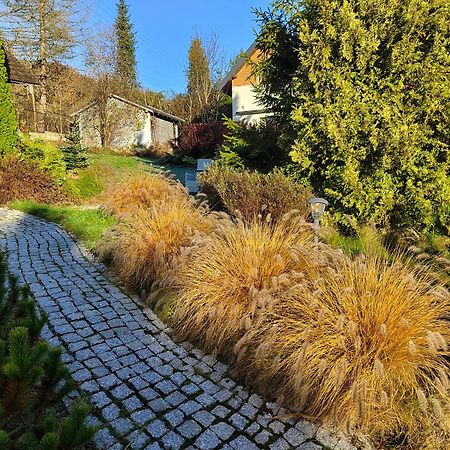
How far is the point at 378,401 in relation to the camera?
2219mm

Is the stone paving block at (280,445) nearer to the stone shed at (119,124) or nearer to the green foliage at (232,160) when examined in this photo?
the green foliage at (232,160)

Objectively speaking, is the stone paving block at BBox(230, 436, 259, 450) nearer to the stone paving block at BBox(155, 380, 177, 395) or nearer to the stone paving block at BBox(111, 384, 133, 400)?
the stone paving block at BBox(155, 380, 177, 395)

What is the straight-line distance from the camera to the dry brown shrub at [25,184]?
9008 millimetres

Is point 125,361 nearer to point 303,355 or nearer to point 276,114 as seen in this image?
point 303,355

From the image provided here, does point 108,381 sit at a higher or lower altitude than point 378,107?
lower

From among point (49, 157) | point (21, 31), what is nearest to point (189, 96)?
point (21, 31)

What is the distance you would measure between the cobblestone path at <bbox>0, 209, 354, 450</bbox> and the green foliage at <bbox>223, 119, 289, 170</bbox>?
13.8 feet

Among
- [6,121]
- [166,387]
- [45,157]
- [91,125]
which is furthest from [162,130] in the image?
[166,387]

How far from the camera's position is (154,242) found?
4543mm

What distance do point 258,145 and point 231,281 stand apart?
4.60 meters

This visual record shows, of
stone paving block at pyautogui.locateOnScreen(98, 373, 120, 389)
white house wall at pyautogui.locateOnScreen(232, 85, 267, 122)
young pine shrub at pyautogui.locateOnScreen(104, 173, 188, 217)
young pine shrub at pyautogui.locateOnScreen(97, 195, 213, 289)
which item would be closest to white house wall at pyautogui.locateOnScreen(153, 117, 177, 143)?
white house wall at pyautogui.locateOnScreen(232, 85, 267, 122)

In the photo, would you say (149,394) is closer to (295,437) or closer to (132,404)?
(132,404)

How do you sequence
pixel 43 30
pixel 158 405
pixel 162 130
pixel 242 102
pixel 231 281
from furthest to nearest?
1. pixel 162 130
2. pixel 43 30
3. pixel 242 102
4. pixel 231 281
5. pixel 158 405

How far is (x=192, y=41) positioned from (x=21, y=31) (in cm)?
1416
